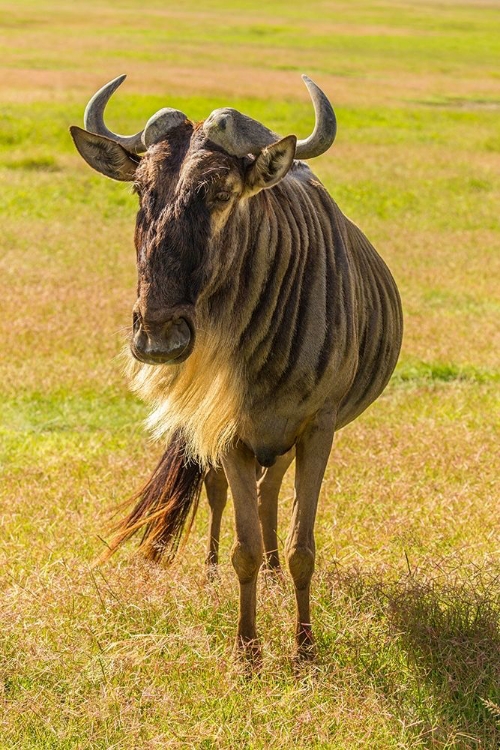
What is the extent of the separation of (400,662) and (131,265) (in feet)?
29.9

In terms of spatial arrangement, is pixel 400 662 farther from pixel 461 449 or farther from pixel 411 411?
pixel 411 411

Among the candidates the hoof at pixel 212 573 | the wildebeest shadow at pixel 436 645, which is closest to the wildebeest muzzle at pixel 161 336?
the wildebeest shadow at pixel 436 645

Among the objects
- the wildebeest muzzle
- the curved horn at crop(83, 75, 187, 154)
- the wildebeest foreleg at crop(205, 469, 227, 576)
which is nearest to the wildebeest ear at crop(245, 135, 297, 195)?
the curved horn at crop(83, 75, 187, 154)

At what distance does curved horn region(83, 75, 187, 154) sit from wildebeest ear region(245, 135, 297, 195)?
35cm

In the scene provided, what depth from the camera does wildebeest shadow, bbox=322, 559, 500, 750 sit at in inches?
151

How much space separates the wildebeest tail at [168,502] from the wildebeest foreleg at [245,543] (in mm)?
793

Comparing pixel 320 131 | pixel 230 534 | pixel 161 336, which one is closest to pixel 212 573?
pixel 230 534

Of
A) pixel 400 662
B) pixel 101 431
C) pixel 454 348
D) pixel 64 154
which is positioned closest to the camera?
pixel 400 662

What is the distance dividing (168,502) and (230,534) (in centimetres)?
59

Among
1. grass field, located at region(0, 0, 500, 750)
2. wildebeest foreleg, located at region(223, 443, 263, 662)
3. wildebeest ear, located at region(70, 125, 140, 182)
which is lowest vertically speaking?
grass field, located at region(0, 0, 500, 750)

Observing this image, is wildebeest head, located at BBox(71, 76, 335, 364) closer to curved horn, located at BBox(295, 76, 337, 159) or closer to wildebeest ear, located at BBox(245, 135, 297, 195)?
wildebeest ear, located at BBox(245, 135, 297, 195)

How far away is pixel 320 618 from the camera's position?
15.0 ft

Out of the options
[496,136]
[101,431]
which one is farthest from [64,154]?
[101,431]

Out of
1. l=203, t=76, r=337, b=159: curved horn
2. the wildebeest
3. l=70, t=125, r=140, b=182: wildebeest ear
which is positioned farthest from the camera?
l=70, t=125, r=140, b=182: wildebeest ear
